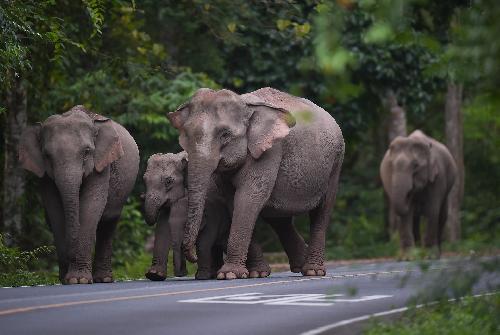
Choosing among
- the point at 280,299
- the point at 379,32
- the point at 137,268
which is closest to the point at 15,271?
the point at 137,268

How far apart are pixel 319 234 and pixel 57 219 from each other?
4.21m

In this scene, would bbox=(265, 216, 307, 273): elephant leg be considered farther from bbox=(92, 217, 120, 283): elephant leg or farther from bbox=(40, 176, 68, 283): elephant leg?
bbox=(40, 176, 68, 283): elephant leg

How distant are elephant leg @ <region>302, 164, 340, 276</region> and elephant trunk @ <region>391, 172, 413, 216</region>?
8152mm

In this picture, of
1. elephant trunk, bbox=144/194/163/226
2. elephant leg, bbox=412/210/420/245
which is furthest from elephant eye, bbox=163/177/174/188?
elephant leg, bbox=412/210/420/245

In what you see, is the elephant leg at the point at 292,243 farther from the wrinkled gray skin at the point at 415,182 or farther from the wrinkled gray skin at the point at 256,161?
the wrinkled gray skin at the point at 415,182

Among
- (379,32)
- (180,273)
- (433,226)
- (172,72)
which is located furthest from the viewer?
(433,226)

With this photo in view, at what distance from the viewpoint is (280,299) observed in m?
15.6

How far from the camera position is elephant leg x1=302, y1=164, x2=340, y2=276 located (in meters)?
21.9

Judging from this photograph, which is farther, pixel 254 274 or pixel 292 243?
pixel 292 243

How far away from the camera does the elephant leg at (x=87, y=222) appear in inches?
788

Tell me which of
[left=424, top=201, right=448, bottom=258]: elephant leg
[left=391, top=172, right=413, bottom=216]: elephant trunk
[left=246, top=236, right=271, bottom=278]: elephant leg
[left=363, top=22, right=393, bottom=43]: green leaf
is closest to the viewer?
[left=363, top=22, right=393, bottom=43]: green leaf

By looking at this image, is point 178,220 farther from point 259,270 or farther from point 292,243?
point 292,243

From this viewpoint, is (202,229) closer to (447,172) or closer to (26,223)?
(26,223)

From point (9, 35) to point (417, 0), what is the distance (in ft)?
36.1
